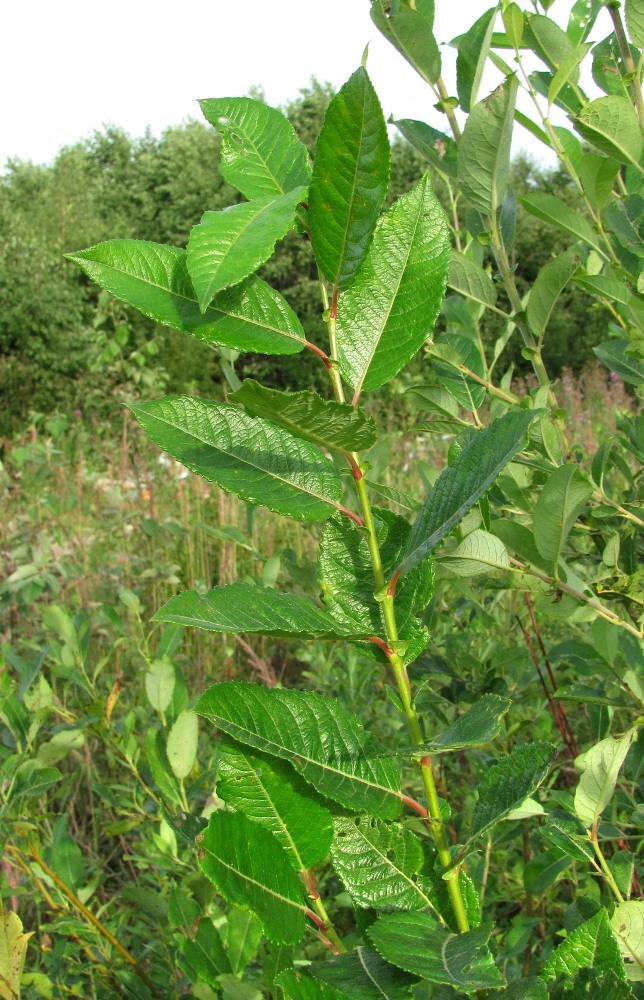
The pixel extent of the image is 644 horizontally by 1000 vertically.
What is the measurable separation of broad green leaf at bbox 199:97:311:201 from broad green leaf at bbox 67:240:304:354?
7 cm

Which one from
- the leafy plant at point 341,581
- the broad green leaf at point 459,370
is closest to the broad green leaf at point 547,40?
the broad green leaf at point 459,370

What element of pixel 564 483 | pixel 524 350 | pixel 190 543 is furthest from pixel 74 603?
pixel 564 483

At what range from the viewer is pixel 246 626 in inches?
18.9

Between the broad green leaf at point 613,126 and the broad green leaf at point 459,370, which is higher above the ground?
the broad green leaf at point 613,126

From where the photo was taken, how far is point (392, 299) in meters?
0.56

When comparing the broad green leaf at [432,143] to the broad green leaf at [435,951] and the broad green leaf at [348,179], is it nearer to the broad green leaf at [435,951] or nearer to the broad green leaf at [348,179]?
the broad green leaf at [348,179]

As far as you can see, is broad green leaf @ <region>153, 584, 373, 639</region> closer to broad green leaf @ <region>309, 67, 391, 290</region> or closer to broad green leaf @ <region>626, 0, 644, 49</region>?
broad green leaf @ <region>309, 67, 391, 290</region>

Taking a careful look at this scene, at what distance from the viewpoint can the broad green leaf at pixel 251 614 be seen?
1.57ft

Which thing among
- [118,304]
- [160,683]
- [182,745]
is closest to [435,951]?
[182,745]

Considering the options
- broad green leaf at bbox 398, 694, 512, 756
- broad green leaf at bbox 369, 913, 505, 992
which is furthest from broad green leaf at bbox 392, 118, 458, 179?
broad green leaf at bbox 369, 913, 505, 992

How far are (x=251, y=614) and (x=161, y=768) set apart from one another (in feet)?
2.00

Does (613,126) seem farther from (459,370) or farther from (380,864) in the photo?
(380,864)

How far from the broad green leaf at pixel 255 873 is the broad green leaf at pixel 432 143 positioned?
705 millimetres

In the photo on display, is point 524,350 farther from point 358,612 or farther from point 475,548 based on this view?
point 358,612
